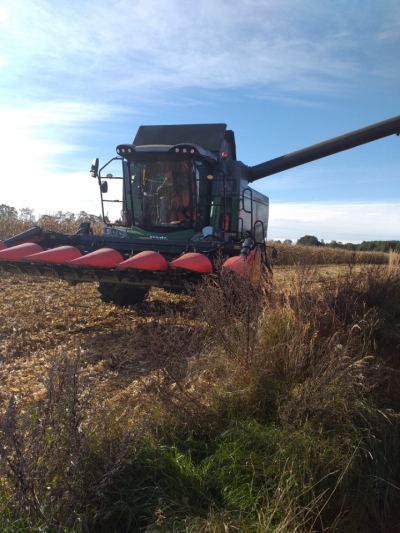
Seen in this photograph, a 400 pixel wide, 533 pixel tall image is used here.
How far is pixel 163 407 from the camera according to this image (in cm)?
327

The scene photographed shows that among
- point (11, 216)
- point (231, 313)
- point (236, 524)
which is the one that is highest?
point (11, 216)

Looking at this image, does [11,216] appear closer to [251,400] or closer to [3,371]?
[3,371]

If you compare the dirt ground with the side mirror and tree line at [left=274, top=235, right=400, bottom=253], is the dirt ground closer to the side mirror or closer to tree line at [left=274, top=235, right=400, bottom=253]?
the side mirror

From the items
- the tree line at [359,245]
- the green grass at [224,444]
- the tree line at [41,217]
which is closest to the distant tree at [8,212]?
the tree line at [41,217]

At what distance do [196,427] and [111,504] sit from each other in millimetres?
852

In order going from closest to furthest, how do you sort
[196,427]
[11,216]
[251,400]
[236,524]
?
[236,524] → [196,427] → [251,400] → [11,216]

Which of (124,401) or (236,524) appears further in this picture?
(124,401)

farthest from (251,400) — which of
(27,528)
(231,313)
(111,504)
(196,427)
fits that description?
(27,528)

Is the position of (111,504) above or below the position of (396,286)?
below

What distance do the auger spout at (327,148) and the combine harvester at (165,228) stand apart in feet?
0.08

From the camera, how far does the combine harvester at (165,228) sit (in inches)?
234

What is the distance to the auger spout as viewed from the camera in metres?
10.8

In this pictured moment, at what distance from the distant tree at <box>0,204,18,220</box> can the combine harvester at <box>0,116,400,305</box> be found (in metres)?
5.14

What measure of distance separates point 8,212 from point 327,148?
27.3 ft
